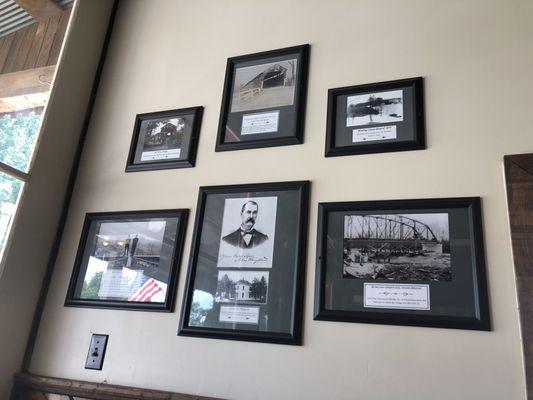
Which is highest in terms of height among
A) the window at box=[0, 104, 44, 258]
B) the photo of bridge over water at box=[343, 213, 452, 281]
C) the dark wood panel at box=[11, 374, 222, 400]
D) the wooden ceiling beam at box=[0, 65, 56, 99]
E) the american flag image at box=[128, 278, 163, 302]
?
the wooden ceiling beam at box=[0, 65, 56, 99]

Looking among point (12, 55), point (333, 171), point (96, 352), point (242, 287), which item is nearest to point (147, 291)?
point (96, 352)

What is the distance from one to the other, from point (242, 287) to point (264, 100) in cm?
80

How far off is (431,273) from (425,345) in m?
0.22

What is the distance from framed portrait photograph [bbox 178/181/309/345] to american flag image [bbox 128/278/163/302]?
15 cm

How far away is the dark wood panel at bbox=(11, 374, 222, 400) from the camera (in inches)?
61.6

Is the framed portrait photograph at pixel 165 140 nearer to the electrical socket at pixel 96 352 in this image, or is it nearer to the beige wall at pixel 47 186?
the beige wall at pixel 47 186

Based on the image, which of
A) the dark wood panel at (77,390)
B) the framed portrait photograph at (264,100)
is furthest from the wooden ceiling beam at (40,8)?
the dark wood panel at (77,390)

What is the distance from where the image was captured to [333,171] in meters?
1.65

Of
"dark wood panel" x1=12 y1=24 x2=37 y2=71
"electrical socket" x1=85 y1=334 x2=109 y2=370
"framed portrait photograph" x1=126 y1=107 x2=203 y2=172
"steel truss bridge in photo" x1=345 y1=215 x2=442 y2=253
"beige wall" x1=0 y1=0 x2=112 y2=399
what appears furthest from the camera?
"dark wood panel" x1=12 y1=24 x2=37 y2=71

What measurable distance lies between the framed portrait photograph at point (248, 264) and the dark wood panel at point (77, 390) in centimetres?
22

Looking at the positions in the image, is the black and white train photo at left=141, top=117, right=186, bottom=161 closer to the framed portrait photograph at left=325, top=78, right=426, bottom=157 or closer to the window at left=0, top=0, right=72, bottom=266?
the window at left=0, top=0, right=72, bottom=266

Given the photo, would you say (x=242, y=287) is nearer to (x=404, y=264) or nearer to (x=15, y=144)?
(x=404, y=264)

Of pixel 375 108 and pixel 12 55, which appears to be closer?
pixel 375 108

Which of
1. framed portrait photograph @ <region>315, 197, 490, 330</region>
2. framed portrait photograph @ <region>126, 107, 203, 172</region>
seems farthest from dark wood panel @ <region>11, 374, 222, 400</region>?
framed portrait photograph @ <region>126, 107, 203, 172</region>
